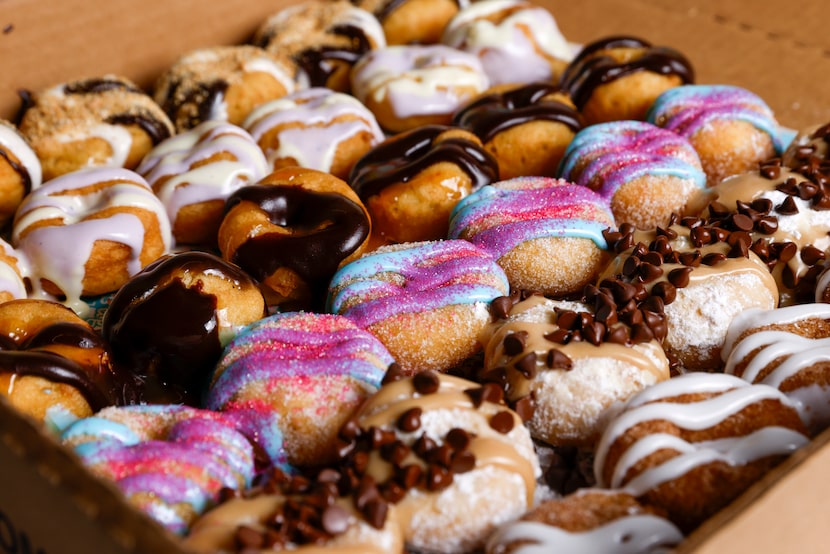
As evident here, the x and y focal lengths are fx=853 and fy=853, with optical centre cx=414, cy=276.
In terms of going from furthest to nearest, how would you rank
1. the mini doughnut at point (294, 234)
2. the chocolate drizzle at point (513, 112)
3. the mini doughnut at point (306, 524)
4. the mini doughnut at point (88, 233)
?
the chocolate drizzle at point (513, 112), the mini doughnut at point (88, 233), the mini doughnut at point (294, 234), the mini doughnut at point (306, 524)

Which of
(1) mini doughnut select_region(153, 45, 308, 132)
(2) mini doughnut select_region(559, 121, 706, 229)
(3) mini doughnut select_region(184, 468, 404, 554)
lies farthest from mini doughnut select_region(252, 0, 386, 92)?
(3) mini doughnut select_region(184, 468, 404, 554)

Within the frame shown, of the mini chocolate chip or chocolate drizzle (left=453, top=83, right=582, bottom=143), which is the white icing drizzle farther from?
chocolate drizzle (left=453, top=83, right=582, bottom=143)

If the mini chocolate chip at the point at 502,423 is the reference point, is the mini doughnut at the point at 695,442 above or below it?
below

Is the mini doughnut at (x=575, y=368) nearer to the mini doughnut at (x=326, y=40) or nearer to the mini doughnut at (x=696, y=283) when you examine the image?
the mini doughnut at (x=696, y=283)

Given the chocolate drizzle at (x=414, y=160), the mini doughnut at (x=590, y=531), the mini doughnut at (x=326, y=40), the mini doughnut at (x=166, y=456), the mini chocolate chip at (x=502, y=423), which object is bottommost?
the mini doughnut at (x=590, y=531)

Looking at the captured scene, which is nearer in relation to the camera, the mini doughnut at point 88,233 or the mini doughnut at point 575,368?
the mini doughnut at point 575,368

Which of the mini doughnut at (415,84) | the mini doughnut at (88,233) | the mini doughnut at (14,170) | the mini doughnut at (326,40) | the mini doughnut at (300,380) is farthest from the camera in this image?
the mini doughnut at (326,40)

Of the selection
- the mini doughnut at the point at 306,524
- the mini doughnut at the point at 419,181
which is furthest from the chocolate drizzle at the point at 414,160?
the mini doughnut at the point at 306,524

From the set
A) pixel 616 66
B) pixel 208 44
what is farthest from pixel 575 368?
pixel 208 44
